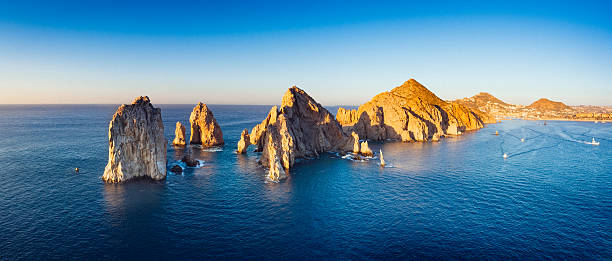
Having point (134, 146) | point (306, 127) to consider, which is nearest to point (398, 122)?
point (306, 127)

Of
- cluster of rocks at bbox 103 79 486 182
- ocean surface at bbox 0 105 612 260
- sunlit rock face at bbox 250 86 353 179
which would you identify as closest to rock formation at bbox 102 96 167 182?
cluster of rocks at bbox 103 79 486 182

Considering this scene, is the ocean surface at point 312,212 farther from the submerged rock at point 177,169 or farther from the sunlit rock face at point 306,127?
the sunlit rock face at point 306,127

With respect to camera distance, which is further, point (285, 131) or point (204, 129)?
point (204, 129)

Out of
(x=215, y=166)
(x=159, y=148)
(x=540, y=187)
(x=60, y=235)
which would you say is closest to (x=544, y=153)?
(x=540, y=187)

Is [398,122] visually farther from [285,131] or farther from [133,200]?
[133,200]

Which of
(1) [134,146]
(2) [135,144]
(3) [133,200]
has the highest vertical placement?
(2) [135,144]

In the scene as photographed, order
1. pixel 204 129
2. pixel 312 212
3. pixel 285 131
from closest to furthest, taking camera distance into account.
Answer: pixel 312 212
pixel 285 131
pixel 204 129
